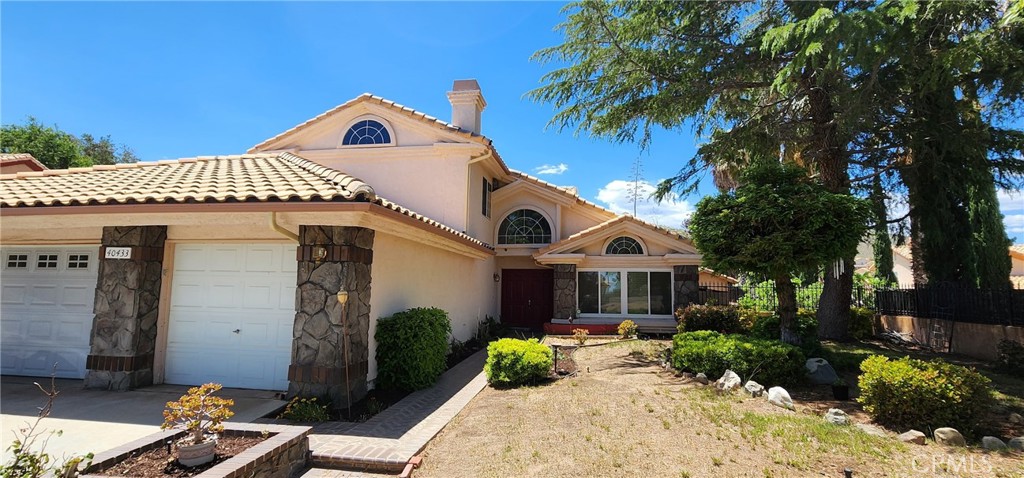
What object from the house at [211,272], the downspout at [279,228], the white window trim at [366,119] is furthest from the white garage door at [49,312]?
the white window trim at [366,119]

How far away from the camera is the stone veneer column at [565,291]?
16.3 metres

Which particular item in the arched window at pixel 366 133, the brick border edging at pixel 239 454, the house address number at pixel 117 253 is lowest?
the brick border edging at pixel 239 454

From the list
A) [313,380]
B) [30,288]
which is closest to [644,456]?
[313,380]

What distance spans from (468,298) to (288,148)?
25.9 ft

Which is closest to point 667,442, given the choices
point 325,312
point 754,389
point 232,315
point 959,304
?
point 754,389

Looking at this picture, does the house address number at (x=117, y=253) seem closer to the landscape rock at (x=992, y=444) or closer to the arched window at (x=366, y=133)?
the arched window at (x=366, y=133)

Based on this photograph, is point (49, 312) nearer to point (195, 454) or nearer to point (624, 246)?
point (195, 454)

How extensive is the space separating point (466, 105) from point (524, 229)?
533cm

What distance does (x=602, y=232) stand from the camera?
52.5ft

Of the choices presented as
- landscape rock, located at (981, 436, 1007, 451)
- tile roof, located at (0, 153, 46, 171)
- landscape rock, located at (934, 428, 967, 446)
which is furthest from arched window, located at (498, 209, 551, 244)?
tile roof, located at (0, 153, 46, 171)

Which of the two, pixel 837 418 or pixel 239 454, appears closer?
pixel 239 454

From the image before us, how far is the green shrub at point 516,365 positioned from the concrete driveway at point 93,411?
3.74 metres

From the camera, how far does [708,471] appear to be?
4.73m

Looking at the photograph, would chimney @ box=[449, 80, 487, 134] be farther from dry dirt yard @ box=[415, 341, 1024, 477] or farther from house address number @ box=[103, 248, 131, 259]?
dry dirt yard @ box=[415, 341, 1024, 477]
